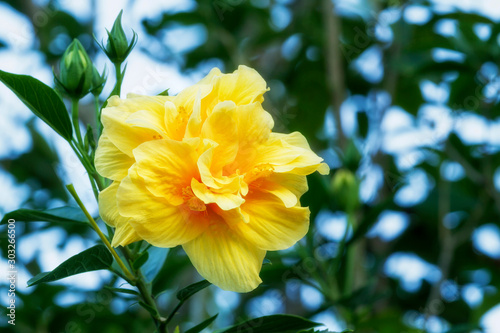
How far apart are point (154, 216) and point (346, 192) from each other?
41.6 inches

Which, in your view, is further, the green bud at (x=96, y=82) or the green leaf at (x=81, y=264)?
the green bud at (x=96, y=82)

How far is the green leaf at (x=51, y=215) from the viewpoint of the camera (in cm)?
97

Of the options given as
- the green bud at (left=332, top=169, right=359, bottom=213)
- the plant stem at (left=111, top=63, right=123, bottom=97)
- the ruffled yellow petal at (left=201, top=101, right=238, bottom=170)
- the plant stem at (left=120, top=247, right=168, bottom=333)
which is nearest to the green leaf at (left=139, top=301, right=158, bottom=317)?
the plant stem at (left=120, top=247, right=168, bottom=333)

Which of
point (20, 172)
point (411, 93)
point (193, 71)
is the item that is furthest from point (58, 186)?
point (411, 93)

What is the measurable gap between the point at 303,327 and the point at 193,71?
195 cm

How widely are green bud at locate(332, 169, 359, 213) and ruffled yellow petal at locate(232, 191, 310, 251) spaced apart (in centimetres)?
91

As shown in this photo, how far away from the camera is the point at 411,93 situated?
8.96ft

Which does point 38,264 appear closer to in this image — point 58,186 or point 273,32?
point 58,186

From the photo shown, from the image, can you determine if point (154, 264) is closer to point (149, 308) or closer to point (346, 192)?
point (149, 308)

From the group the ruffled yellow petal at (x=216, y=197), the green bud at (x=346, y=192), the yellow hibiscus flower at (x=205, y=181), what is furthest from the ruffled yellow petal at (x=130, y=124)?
the green bud at (x=346, y=192)

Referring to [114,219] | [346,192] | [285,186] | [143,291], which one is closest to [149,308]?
[143,291]

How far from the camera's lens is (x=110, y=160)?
35.2 inches

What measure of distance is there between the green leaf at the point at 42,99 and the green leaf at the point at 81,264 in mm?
202

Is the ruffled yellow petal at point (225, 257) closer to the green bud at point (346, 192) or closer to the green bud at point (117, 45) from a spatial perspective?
the green bud at point (117, 45)
